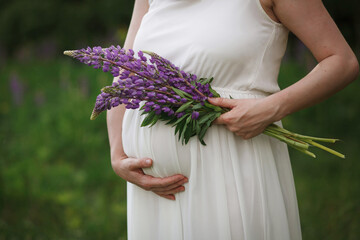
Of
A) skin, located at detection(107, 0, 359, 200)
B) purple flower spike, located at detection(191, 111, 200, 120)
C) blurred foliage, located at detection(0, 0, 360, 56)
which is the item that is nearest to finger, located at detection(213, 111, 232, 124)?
skin, located at detection(107, 0, 359, 200)

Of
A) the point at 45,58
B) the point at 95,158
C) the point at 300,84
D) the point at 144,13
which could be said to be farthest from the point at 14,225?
the point at 45,58

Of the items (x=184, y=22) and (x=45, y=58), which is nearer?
(x=184, y=22)

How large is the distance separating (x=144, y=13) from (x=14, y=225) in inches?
97.8

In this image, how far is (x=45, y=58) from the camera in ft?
24.3

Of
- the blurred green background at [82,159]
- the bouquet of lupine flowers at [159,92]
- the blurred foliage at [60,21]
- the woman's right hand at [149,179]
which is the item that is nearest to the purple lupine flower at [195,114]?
the bouquet of lupine flowers at [159,92]

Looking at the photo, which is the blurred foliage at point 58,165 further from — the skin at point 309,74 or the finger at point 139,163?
the skin at point 309,74

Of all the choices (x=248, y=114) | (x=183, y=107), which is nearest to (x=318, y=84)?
(x=248, y=114)

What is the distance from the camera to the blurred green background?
3.51 m

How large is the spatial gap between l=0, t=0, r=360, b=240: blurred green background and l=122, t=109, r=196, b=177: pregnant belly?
2.00 meters

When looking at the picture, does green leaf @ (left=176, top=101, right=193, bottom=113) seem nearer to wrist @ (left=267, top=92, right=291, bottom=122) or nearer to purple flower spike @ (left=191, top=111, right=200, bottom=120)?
purple flower spike @ (left=191, top=111, right=200, bottom=120)

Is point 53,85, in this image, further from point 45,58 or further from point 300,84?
point 300,84

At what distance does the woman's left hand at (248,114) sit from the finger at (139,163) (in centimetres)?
35

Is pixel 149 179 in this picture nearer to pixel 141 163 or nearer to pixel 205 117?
pixel 141 163

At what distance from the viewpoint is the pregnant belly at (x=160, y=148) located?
5.03 ft
